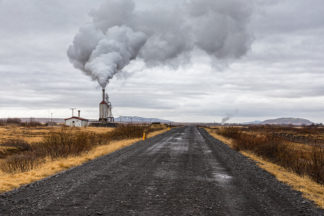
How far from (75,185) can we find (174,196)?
2.89m

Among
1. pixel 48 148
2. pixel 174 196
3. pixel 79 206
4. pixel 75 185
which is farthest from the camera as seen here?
pixel 48 148

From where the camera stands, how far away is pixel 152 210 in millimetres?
5559

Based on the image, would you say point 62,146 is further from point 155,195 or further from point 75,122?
point 75,122

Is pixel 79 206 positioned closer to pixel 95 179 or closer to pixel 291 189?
pixel 95 179

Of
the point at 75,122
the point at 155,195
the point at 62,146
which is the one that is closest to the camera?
the point at 155,195

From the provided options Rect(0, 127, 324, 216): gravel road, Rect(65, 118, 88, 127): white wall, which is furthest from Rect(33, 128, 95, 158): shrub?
Rect(65, 118, 88, 127): white wall

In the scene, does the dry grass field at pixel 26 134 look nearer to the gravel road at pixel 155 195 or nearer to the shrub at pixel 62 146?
the shrub at pixel 62 146

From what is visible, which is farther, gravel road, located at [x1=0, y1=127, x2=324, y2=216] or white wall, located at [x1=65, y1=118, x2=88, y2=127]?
white wall, located at [x1=65, y1=118, x2=88, y2=127]

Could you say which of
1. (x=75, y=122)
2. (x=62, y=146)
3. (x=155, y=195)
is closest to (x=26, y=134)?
(x=62, y=146)

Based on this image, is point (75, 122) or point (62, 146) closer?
point (62, 146)

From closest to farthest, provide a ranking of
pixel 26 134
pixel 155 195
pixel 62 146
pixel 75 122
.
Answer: pixel 155 195, pixel 62 146, pixel 26 134, pixel 75 122

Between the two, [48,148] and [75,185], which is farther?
[48,148]

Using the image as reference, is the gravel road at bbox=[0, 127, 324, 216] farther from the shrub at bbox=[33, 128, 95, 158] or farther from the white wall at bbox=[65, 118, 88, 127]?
the white wall at bbox=[65, 118, 88, 127]

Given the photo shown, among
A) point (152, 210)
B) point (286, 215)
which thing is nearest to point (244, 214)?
point (286, 215)
